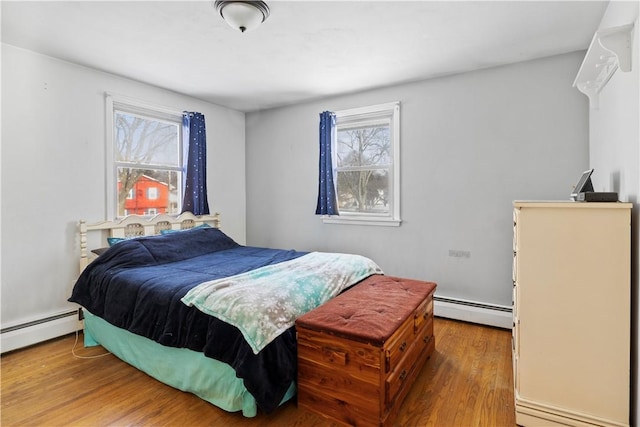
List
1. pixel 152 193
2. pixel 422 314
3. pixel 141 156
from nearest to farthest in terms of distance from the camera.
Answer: pixel 422 314, pixel 141 156, pixel 152 193

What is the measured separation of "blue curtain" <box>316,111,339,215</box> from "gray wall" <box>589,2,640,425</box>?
8.11ft

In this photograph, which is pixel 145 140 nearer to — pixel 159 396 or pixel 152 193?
pixel 152 193

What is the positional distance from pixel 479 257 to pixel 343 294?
163 cm

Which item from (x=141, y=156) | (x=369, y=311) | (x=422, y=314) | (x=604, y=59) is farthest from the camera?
(x=141, y=156)

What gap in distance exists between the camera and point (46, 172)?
285 cm

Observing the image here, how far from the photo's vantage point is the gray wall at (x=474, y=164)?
9.37ft

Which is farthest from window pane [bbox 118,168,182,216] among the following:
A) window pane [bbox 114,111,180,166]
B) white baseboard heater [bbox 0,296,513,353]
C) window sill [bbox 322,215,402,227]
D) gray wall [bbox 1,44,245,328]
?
window sill [bbox 322,215,402,227]

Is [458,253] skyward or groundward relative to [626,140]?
groundward

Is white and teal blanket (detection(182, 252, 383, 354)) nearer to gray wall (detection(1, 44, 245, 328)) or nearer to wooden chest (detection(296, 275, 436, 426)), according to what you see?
wooden chest (detection(296, 275, 436, 426))

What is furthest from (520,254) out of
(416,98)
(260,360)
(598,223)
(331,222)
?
(331,222)

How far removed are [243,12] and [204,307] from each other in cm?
184

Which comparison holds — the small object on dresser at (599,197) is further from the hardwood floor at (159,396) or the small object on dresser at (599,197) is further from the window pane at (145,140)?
the window pane at (145,140)

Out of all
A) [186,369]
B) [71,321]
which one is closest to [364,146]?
[186,369]

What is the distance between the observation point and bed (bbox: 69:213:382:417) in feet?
5.94
